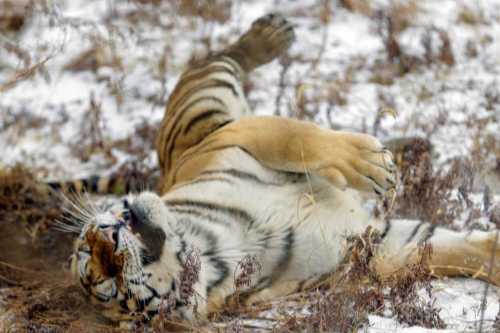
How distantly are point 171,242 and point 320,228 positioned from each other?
58 centimetres

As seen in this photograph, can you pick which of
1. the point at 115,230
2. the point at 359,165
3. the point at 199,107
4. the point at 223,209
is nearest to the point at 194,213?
the point at 223,209

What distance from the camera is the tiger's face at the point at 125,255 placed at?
2363mm

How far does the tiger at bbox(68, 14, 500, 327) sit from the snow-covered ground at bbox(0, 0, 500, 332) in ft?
3.24

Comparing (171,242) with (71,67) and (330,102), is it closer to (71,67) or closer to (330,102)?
(330,102)

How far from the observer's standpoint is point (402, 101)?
461 centimetres

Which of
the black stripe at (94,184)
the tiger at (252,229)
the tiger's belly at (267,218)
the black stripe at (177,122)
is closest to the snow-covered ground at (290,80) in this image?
the black stripe at (94,184)

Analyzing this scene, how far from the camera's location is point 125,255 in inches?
92.7

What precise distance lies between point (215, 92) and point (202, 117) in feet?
0.64

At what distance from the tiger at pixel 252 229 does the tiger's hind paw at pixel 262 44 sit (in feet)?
3.30


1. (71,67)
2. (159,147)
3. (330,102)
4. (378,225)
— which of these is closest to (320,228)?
(378,225)

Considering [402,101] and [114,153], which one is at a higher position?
[402,101]

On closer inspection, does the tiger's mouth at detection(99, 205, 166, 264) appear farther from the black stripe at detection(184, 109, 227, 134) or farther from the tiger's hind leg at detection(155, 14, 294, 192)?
the black stripe at detection(184, 109, 227, 134)

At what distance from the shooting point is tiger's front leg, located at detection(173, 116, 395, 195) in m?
2.66

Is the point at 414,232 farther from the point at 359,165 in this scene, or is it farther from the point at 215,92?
the point at 215,92
